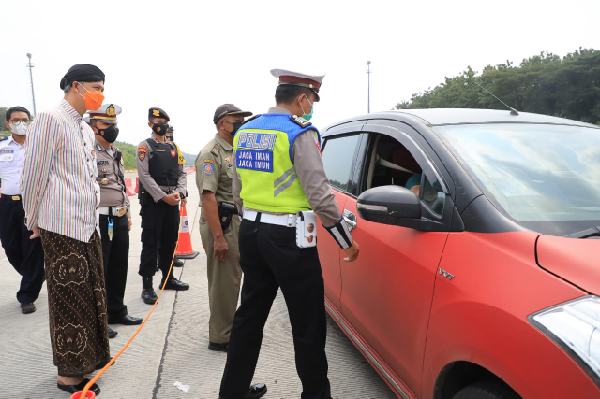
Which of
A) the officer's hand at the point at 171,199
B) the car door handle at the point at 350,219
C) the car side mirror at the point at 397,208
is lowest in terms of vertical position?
the officer's hand at the point at 171,199

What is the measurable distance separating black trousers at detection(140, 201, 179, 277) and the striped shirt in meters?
1.79

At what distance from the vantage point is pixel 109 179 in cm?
357

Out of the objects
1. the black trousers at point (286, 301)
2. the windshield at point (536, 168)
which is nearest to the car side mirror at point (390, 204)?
the windshield at point (536, 168)

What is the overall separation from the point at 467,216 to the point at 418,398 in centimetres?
83

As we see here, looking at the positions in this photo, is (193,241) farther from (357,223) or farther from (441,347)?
(441,347)

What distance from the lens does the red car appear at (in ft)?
4.16

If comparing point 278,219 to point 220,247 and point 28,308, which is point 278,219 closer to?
point 220,247

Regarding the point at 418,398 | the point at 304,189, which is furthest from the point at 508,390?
the point at 304,189

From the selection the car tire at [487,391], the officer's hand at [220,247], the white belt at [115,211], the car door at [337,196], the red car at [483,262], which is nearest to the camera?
the red car at [483,262]

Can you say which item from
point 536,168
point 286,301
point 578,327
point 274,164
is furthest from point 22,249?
point 578,327

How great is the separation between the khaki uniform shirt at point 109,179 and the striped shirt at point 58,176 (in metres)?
0.86

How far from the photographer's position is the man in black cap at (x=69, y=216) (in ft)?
8.17

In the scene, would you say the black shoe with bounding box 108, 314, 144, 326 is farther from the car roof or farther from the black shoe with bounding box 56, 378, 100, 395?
the car roof

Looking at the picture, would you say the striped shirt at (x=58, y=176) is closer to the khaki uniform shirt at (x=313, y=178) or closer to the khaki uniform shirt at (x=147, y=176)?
the khaki uniform shirt at (x=313, y=178)
